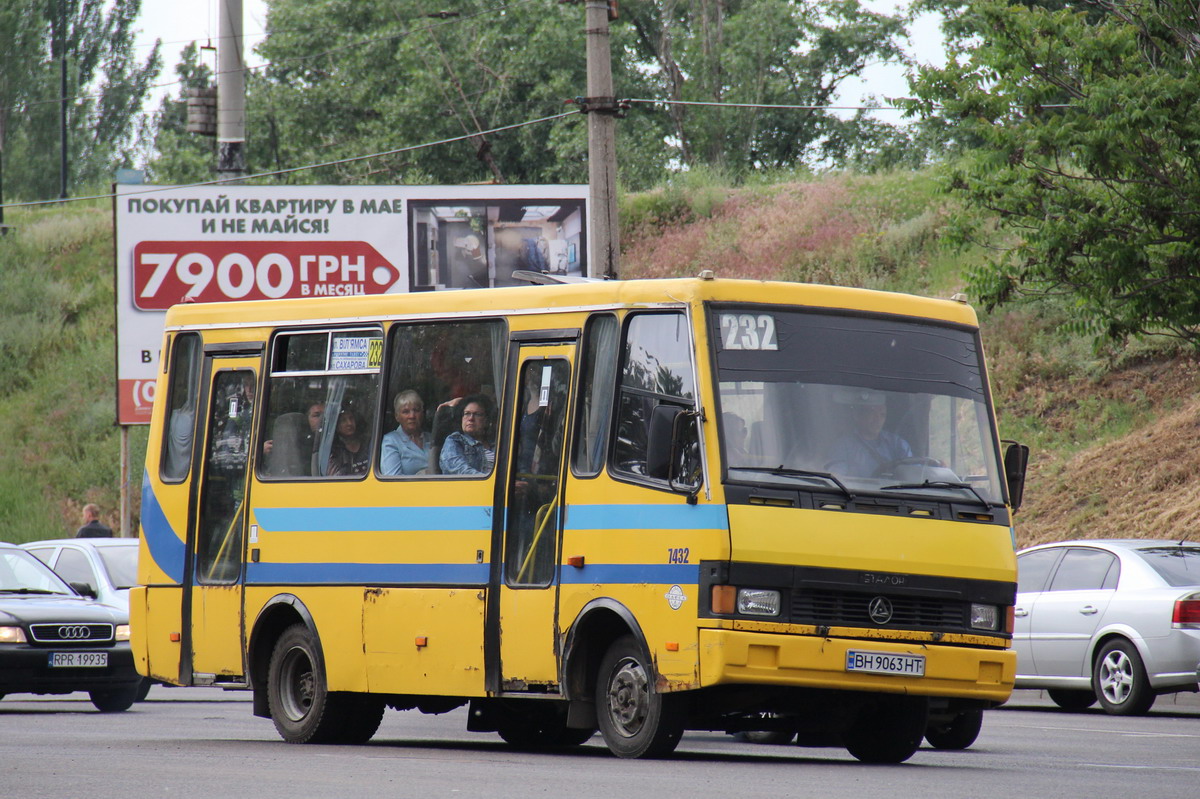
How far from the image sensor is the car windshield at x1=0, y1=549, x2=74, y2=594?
57.6ft

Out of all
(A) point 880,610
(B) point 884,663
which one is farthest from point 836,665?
(A) point 880,610

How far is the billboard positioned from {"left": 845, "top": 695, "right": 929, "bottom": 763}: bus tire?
18873mm

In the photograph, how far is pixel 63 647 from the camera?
16.7 meters

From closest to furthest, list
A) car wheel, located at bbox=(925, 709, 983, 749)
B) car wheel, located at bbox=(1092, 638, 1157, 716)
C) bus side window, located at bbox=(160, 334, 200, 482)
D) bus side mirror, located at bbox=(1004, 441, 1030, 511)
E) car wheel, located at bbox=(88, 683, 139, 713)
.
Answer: bus side mirror, located at bbox=(1004, 441, 1030, 511)
car wheel, located at bbox=(925, 709, 983, 749)
bus side window, located at bbox=(160, 334, 200, 482)
car wheel, located at bbox=(1092, 638, 1157, 716)
car wheel, located at bbox=(88, 683, 139, 713)

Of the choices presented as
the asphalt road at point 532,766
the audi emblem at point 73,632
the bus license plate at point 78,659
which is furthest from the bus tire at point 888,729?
the audi emblem at point 73,632

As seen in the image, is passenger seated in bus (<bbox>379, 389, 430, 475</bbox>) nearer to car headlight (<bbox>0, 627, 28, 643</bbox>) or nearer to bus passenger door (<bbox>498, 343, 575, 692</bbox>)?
bus passenger door (<bbox>498, 343, 575, 692</bbox>)

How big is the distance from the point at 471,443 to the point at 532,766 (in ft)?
7.29

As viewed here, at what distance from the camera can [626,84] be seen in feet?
174

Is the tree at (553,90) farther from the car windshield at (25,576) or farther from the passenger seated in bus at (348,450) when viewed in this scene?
the passenger seated in bus at (348,450)

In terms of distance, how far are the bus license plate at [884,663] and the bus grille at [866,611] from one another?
0.16 meters

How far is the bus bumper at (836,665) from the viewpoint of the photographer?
1038 cm

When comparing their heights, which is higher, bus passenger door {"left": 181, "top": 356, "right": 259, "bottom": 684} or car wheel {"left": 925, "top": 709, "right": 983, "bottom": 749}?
bus passenger door {"left": 181, "top": 356, "right": 259, "bottom": 684}

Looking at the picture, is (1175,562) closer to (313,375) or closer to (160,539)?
(313,375)

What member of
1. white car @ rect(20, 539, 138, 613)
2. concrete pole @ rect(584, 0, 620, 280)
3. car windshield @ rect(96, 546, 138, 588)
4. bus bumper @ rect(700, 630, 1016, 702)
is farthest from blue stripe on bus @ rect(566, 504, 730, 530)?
car windshield @ rect(96, 546, 138, 588)
